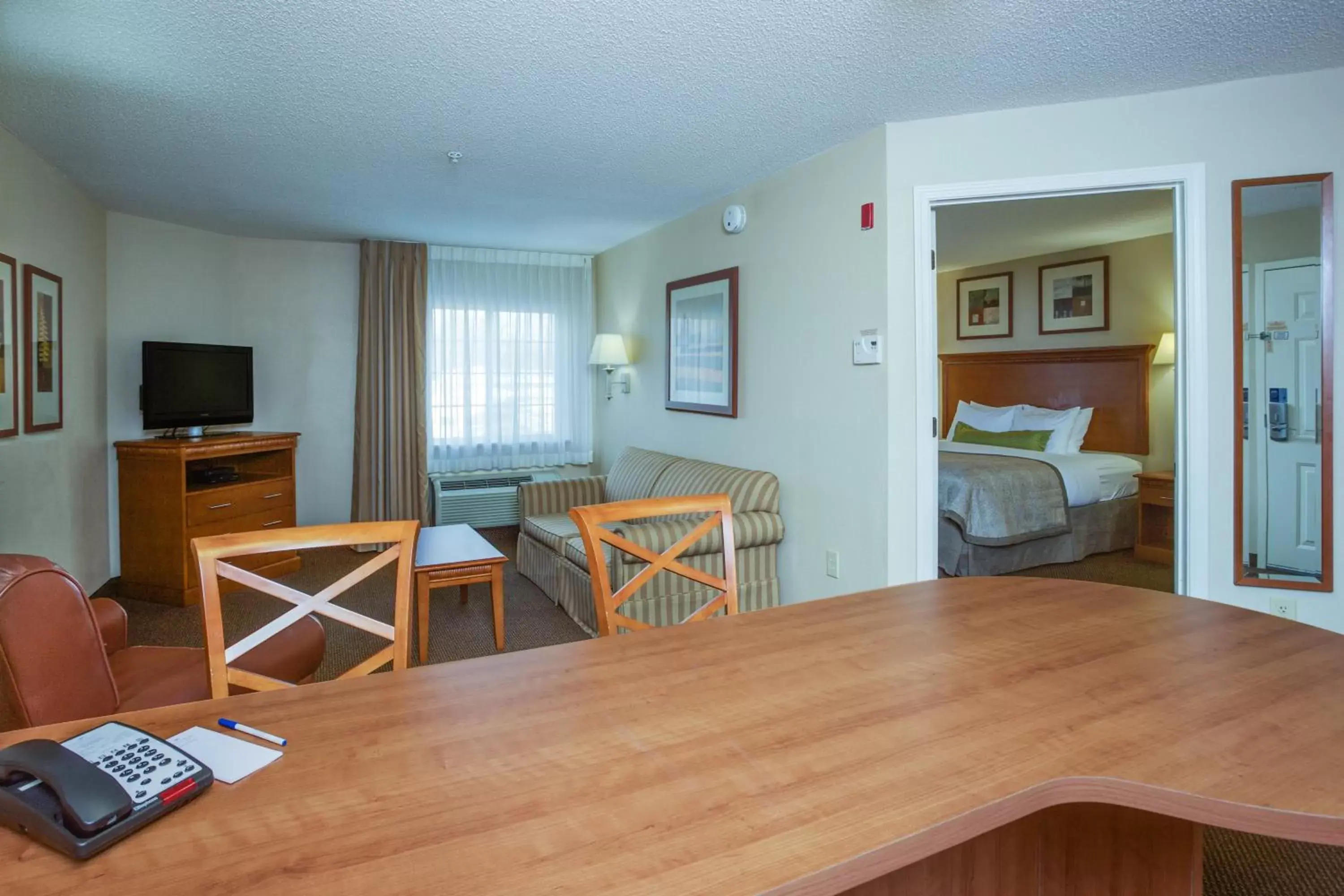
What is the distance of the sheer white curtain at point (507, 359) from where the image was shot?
18.2 feet

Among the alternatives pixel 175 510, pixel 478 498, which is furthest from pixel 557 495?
pixel 175 510

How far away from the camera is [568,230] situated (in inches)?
198

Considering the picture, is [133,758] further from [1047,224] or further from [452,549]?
[1047,224]

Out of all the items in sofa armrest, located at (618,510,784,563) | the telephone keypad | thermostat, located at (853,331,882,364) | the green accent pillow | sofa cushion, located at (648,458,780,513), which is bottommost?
sofa armrest, located at (618,510,784,563)

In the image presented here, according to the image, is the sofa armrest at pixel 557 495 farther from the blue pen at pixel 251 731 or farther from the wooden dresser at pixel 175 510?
the blue pen at pixel 251 731

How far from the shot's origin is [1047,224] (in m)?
4.88

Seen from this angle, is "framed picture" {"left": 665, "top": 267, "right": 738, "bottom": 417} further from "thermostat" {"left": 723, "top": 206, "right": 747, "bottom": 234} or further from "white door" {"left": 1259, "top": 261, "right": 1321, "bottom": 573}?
"white door" {"left": 1259, "top": 261, "right": 1321, "bottom": 573}

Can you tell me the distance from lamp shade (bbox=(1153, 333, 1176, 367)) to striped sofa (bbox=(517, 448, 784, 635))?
361 cm

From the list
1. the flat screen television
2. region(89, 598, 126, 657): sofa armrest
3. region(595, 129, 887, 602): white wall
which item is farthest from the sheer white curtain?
region(89, 598, 126, 657): sofa armrest

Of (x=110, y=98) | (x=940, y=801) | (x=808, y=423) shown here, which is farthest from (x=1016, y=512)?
(x=110, y=98)

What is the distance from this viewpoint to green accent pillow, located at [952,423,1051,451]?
5.71m

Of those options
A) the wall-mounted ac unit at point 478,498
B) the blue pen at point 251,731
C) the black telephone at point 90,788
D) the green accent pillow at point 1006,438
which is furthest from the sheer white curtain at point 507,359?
the black telephone at point 90,788

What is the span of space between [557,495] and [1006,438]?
3.73 m

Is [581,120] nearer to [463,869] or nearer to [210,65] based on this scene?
[210,65]
